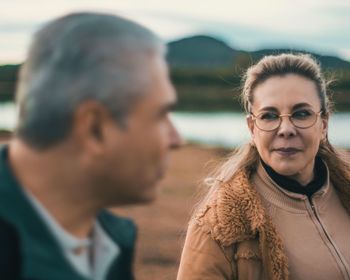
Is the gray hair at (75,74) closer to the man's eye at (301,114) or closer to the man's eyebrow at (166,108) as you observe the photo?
the man's eyebrow at (166,108)

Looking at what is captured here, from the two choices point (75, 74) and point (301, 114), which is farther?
point (301, 114)

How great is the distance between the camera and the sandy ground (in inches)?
243

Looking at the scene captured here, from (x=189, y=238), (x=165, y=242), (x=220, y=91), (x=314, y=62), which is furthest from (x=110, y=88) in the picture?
(x=220, y=91)

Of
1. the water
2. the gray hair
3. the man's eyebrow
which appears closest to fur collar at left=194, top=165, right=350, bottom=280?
the man's eyebrow

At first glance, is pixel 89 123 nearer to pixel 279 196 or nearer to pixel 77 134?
pixel 77 134

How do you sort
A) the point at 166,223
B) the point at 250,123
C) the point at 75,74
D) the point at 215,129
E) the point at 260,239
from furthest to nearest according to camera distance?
1. the point at 215,129
2. the point at 166,223
3. the point at 250,123
4. the point at 260,239
5. the point at 75,74

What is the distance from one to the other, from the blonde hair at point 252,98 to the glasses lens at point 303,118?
0.14 meters

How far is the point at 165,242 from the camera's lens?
7.20 metres

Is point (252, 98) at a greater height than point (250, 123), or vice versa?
point (252, 98)

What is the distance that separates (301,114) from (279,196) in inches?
15.2

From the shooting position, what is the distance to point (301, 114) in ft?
9.66

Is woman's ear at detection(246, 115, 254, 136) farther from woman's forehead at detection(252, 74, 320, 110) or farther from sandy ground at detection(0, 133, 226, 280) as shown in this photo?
sandy ground at detection(0, 133, 226, 280)

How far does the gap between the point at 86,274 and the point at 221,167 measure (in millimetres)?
1849

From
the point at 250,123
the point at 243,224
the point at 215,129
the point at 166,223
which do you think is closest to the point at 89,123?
the point at 243,224
